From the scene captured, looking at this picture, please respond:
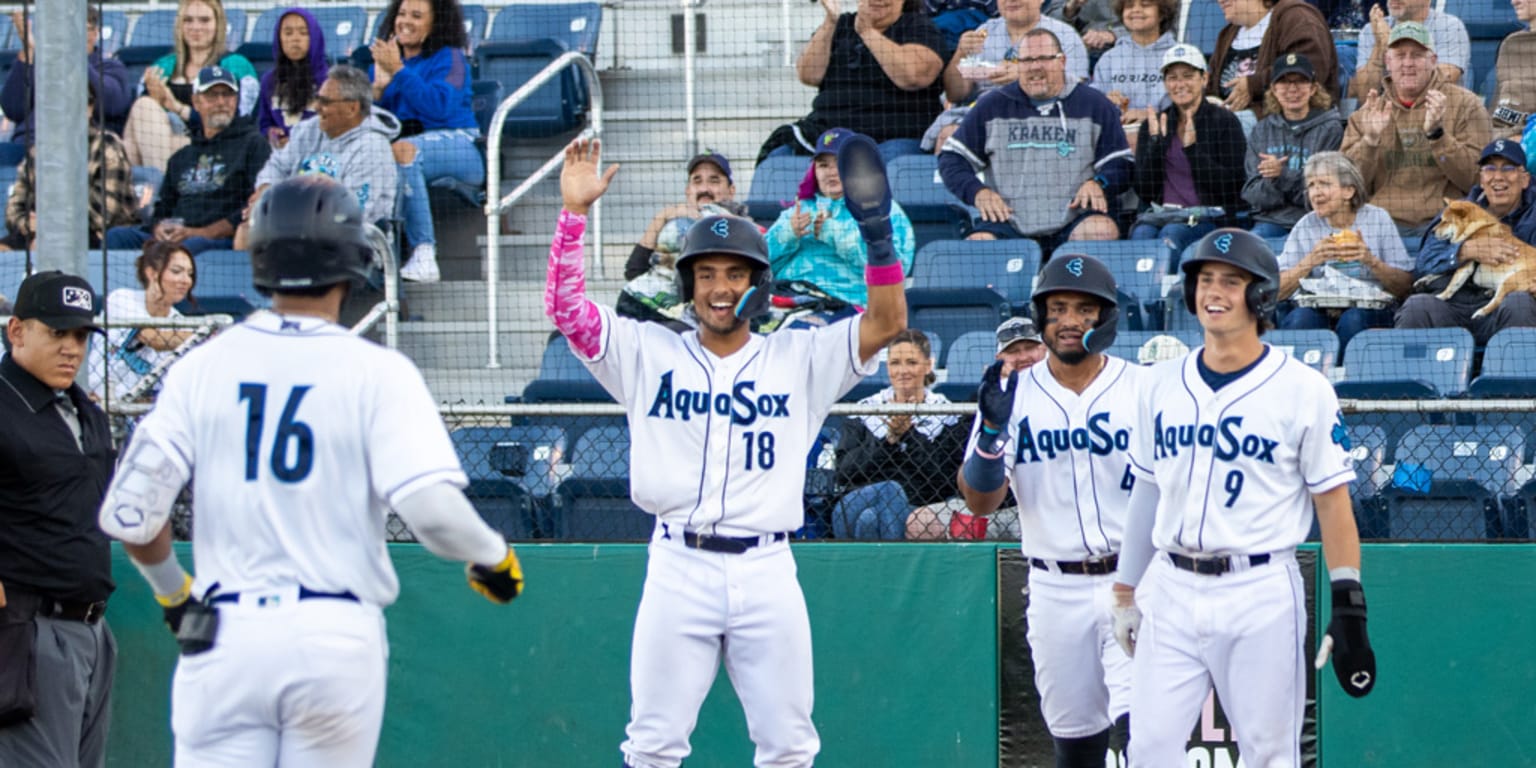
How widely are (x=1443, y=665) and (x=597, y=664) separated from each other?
2993 mm

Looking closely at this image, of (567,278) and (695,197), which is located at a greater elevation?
(695,197)

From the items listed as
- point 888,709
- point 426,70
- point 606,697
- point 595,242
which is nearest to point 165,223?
point 426,70

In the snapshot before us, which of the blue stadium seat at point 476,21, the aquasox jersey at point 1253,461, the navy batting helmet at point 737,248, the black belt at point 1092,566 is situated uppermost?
the blue stadium seat at point 476,21

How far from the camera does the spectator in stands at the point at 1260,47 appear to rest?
27.4 feet

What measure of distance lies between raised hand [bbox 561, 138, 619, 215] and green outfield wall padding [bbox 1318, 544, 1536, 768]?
304 centimetres

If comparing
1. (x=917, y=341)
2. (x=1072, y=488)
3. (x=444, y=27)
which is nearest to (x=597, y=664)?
(x=917, y=341)

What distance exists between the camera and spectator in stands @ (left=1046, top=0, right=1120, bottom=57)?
30.9 ft

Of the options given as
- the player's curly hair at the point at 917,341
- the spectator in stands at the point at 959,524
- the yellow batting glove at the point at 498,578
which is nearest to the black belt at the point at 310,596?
the yellow batting glove at the point at 498,578

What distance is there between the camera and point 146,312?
7.91 m

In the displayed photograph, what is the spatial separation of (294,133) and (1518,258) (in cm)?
575

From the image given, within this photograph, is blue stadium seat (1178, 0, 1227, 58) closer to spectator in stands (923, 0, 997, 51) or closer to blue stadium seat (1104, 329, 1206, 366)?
spectator in stands (923, 0, 997, 51)

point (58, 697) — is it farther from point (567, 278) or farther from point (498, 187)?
point (498, 187)

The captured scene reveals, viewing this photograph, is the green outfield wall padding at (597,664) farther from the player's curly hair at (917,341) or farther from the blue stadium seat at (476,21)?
the blue stadium seat at (476,21)

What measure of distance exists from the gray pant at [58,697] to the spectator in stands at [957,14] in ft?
18.3
